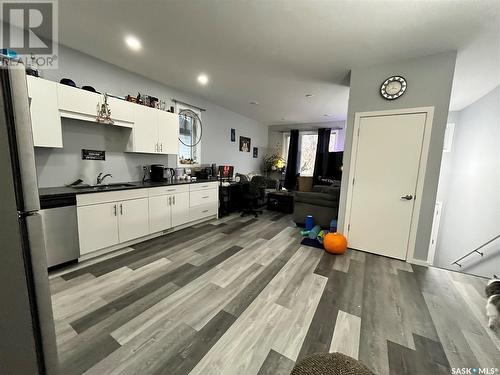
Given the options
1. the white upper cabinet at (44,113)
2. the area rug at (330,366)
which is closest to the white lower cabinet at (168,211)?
the white upper cabinet at (44,113)

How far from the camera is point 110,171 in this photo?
3.24 meters

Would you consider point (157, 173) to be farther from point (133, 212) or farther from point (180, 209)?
point (133, 212)

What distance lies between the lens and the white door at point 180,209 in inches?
142

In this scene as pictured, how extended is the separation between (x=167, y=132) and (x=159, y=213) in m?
1.44

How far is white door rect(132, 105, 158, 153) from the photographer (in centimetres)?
322

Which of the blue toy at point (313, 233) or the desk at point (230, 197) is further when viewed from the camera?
the desk at point (230, 197)

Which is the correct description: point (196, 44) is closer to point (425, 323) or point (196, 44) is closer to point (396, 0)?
point (396, 0)

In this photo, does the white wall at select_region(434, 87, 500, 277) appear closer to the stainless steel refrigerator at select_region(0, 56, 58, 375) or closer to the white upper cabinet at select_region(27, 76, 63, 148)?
the stainless steel refrigerator at select_region(0, 56, 58, 375)

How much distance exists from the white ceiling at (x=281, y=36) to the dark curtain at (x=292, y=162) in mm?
3525

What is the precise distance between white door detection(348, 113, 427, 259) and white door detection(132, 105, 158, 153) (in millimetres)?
3280

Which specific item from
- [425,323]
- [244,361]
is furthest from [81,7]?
[425,323]

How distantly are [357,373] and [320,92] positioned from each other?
429 cm

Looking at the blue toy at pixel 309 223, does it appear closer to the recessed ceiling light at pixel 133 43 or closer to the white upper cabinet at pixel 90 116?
the white upper cabinet at pixel 90 116

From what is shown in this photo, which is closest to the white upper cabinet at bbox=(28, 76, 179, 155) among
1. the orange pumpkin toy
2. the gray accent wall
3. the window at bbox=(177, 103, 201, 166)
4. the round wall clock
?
the window at bbox=(177, 103, 201, 166)
